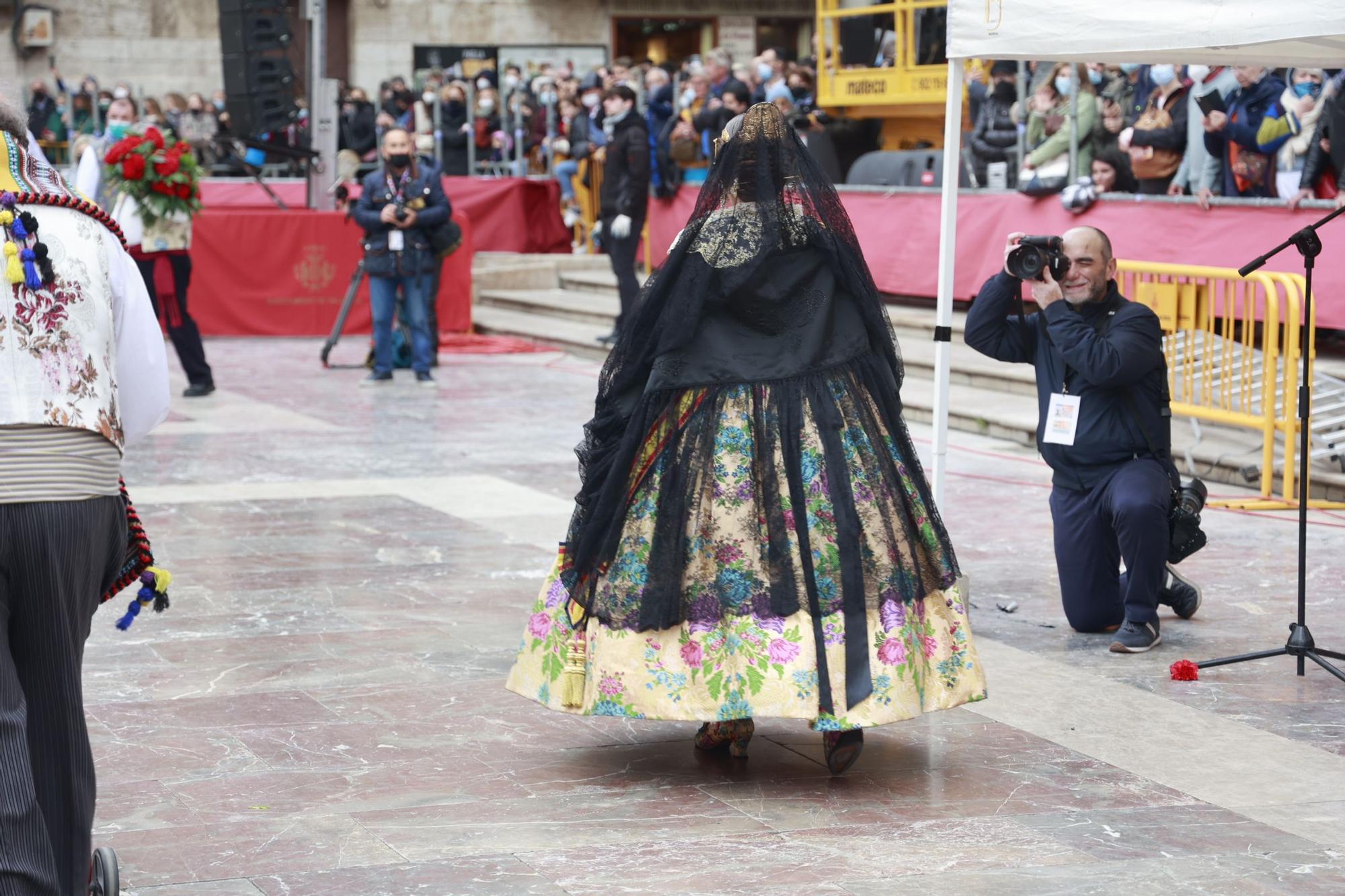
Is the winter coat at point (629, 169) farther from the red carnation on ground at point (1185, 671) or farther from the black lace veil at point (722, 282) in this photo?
the black lace veil at point (722, 282)

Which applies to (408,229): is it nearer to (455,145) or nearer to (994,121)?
(994,121)

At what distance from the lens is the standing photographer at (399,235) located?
1404 cm

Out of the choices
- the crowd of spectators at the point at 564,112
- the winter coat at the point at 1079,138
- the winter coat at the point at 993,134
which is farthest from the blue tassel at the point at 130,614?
the crowd of spectators at the point at 564,112

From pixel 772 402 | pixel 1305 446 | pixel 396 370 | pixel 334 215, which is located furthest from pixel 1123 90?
pixel 772 402

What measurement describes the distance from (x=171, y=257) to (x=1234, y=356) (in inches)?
294

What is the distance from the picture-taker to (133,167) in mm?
13125

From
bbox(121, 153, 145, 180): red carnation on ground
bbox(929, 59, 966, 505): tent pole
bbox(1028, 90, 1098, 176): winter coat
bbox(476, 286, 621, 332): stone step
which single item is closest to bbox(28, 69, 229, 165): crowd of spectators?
bbox(476, 286, 621, 332): stone step

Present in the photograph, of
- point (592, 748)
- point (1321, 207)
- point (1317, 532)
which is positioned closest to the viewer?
point (592, 748)

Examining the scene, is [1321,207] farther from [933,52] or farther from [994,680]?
[933,52]

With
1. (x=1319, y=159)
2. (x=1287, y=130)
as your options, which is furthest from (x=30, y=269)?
(x=1287, y=130)

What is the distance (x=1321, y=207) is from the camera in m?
11.3

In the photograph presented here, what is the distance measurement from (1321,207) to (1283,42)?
503cm

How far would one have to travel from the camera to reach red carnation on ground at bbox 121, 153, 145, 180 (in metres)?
13.1

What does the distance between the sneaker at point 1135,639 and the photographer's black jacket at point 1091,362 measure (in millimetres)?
523
